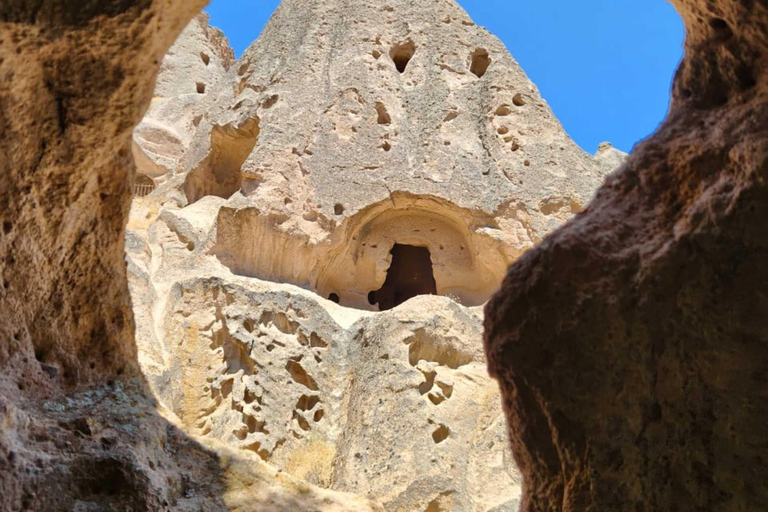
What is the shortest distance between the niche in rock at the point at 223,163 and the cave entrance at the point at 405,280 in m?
2.35

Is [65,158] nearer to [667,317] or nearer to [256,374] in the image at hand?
[667,317]

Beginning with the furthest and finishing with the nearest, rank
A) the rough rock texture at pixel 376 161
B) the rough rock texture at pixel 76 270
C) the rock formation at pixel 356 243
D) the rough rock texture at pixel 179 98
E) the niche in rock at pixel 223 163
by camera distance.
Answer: the rough rock texture at pixel 179 98, the niche in rock at pixel 223 163, the rough rock texture at pixel 376 161, the rock formation at pixel 356 243, the rough rock texture at pixel 76 270

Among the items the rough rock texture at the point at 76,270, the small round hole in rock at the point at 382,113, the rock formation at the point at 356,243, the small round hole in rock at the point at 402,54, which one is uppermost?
the small round hole in rock at the point at 402,54

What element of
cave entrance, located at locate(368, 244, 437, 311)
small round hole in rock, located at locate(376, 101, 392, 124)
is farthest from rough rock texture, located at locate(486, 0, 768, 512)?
cave entrance, located at locate(368, 244, 437, 311)

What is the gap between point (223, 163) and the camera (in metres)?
10.5

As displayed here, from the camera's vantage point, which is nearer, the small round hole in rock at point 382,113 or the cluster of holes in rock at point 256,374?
the cluster of holes in rock at point 256,374

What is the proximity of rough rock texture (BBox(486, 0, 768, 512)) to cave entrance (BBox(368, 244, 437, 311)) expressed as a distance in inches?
294

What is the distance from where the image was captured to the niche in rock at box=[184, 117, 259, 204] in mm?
9945

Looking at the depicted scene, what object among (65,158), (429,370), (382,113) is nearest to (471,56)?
(382,113)

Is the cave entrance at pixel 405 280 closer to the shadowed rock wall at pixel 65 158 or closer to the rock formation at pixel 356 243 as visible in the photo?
the rock formation at pixel 356 243

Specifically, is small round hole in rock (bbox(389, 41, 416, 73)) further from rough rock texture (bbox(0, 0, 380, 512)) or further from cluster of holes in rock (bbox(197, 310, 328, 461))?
rough rock texture (bbox(0, 0, 380, 512))

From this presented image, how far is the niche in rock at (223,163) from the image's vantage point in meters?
9.95

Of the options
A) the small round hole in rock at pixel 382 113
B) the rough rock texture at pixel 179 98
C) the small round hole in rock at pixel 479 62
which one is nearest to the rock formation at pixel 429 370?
the small round hole in rock at pixel 382 113

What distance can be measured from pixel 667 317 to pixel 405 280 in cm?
790
